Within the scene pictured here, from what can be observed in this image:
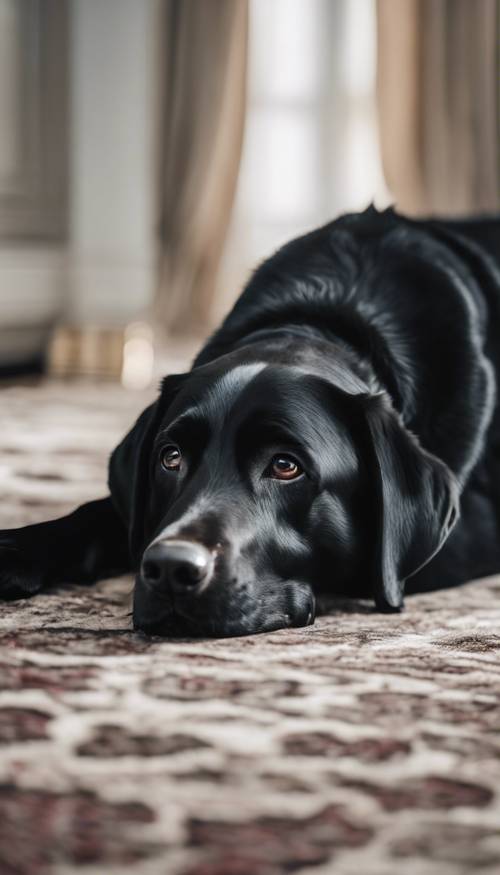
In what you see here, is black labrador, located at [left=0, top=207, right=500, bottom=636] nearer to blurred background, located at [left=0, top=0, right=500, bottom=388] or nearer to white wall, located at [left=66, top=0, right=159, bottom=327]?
blurred background, located at [left=0, top=0, right=500, bottom=388]

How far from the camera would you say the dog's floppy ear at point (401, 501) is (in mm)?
1543

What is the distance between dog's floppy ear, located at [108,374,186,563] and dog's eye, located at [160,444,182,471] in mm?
91

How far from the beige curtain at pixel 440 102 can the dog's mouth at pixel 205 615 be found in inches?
164

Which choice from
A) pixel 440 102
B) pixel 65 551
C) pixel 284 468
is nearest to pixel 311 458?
pixel 284 468

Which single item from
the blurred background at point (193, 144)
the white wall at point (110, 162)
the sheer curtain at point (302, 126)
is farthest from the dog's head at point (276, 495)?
the sheer curtain at point (302, 126)

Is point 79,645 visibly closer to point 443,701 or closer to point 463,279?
point 443,701

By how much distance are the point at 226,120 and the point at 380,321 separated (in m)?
4.15

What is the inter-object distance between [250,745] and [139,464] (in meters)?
0.66

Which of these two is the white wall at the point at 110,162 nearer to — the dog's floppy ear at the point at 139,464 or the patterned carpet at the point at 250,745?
the dog's floppy ear at the point at 139,464

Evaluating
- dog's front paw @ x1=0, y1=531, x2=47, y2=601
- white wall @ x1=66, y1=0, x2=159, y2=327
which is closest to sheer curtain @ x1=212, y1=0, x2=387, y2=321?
white wall @ x1=66, y1=0, x2=159, y2=327

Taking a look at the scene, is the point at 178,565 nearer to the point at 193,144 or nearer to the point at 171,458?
the point at 171,458

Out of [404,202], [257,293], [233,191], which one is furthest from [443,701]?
[233,191]

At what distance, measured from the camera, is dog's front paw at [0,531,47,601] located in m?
1.60

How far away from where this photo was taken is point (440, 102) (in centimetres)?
532
